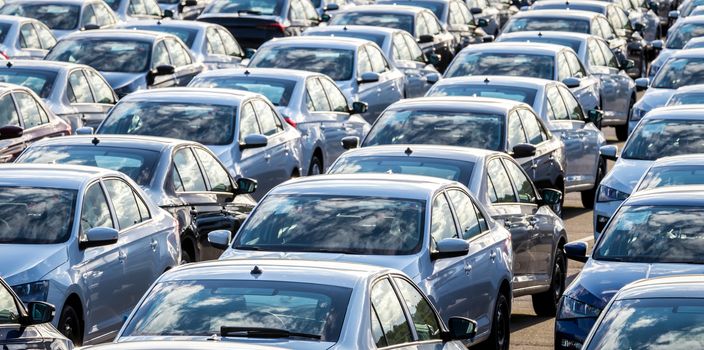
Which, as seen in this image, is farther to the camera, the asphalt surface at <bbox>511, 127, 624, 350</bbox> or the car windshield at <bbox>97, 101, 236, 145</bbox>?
the car windshield at <bbox>97, 101, 236, 145</bbox>

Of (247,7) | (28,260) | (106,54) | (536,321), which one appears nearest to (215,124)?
(536,321)

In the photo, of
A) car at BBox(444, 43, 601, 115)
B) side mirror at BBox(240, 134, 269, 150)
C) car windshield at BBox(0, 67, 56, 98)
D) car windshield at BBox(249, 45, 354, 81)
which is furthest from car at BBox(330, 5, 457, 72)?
side mirror at BBox(240, 134, 269, 150)

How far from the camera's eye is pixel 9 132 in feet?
68.4

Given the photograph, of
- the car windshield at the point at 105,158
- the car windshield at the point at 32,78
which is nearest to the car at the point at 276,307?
the car windshield at the point at 105,158

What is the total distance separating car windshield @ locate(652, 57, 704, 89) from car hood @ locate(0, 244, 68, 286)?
15693 millimetres

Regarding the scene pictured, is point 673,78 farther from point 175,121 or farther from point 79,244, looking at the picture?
point 79,244

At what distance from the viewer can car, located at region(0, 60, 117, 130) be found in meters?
24.1

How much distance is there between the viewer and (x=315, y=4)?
43188mm

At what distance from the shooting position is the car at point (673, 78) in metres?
27.6

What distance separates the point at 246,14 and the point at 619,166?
666 inches

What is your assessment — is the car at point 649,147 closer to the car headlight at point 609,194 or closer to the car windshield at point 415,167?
the car headlight at point 609,194

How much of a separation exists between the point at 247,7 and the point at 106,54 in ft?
31.6

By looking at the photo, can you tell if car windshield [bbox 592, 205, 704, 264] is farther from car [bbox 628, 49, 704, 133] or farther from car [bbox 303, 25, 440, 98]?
car [bbox 303, 25, 440, 98]

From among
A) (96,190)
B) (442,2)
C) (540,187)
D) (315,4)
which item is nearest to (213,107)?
(540,187)
